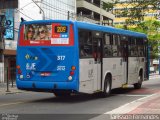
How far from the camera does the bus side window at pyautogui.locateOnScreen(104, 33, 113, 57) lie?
2014cm

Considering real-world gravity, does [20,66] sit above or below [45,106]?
above

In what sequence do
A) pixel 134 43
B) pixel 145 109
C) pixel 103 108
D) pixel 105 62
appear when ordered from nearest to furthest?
pixel 145 109, pixel 103 108, pixel 105 62, pixel 134 43

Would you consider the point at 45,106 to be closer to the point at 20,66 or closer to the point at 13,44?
the point at 20,66

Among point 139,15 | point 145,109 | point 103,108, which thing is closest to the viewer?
point 145,109

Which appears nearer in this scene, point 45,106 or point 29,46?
point 45,106

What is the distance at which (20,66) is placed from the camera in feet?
59.8

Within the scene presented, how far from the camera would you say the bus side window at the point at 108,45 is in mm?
20144

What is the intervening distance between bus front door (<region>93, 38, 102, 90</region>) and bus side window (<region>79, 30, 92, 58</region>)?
489 mm

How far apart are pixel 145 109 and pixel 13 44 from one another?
32.0m

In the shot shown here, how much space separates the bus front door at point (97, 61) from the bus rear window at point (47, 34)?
1857 millimetres

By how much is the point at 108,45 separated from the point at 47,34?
3.71 m

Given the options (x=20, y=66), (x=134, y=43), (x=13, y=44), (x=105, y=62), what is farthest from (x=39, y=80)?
(x=13, y=44)

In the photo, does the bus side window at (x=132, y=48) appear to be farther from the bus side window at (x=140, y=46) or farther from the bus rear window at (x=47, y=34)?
the bus rear window at (x=47, y=34)

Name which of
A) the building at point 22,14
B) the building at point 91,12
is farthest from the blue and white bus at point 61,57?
the building at point 91,12
